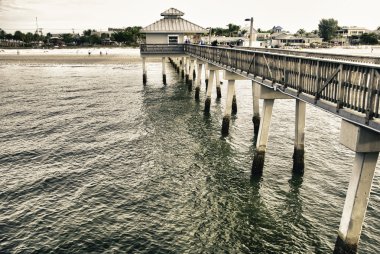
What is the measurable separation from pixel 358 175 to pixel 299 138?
23.9 ft

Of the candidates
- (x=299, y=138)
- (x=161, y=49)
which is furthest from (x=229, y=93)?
(x=161, y=49)

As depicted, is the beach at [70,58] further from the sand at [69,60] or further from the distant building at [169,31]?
the distant building at [169,31]

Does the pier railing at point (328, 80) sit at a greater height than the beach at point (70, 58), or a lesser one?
greater

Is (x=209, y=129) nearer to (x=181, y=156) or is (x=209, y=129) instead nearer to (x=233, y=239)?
(x=181, y=156)

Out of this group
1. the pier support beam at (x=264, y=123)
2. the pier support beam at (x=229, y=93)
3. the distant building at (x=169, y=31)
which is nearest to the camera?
the pier support beam at (x=264, y=123)

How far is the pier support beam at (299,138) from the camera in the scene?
14932mm

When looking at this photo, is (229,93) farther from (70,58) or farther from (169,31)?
(70,58)

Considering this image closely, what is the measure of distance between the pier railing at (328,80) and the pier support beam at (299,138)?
2163mm

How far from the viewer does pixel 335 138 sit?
2297 cm

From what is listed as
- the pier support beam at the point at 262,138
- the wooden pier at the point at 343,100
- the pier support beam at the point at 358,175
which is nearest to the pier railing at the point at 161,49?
the wooden pier at the point at 343,100

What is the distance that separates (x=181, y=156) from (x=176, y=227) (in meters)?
7.62

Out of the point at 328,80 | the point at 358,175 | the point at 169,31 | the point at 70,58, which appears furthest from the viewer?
the point at 70,58

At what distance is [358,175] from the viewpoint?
8.64m

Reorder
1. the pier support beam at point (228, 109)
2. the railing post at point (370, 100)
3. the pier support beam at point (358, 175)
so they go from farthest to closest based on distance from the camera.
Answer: the pier support beam at point (228, 109), the pier support beam at point (358, 175), the railing post at point (370, 100)
